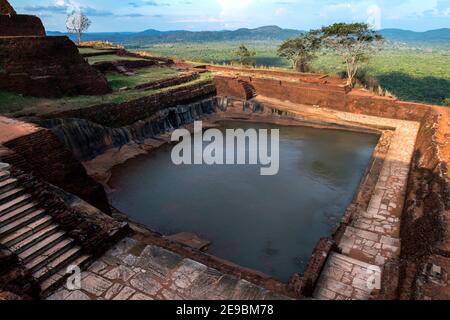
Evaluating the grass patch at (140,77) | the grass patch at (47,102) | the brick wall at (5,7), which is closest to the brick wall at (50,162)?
the grass patch at (47,102)

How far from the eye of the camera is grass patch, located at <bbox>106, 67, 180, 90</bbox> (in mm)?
15156

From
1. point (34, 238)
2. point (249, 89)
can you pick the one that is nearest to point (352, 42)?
point (249, 89)

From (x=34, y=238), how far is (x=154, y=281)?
181 centimetres

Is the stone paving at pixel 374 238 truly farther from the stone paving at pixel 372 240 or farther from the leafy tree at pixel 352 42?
the leafy tree at pixel 352 42

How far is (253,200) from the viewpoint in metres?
8.38

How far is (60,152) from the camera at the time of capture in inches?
253

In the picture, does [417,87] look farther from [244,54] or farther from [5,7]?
[5,7]

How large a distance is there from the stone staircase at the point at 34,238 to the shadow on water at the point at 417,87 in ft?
84.5

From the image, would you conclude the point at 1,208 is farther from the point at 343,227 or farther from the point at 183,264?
the point at 343,227

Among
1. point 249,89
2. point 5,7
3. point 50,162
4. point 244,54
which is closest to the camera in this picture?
point 50,162

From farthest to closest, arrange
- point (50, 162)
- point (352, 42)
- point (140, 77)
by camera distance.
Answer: point (352, 42), point (140, 77), point (50, 162)

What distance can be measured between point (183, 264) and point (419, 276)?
324 centimetres

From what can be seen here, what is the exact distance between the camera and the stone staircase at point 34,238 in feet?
14.0

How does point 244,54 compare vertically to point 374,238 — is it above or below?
above
